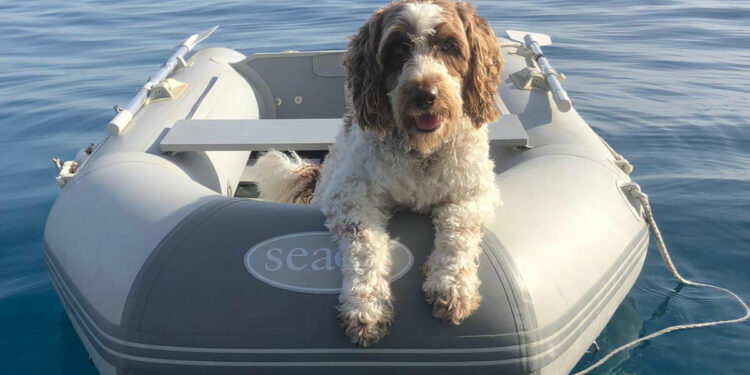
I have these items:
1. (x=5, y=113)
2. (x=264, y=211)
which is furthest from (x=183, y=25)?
(x=264, y=211)

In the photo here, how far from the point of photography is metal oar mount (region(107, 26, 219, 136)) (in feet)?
12.9

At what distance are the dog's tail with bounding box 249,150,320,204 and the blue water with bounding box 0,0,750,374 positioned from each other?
147 centimetres

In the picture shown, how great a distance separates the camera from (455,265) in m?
2.47

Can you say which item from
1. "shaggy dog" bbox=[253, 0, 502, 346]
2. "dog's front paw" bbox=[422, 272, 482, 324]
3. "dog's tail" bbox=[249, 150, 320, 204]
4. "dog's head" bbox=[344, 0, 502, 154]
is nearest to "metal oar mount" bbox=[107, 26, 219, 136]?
"dog's tail" bbox=[249, 150, 320, 204]

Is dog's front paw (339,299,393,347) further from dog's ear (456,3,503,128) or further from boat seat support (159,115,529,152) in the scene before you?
boat seat support (159,115,529,152)

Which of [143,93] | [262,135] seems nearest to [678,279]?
[262,135]

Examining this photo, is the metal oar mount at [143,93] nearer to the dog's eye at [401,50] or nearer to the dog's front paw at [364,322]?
the dog's eye at [401,50]

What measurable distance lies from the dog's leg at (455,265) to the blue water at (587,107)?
1352 millimetres

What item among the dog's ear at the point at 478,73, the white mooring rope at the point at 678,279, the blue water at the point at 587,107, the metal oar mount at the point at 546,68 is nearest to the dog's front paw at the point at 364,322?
the dog's ear at the point at 478,73

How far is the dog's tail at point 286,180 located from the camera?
3973mm

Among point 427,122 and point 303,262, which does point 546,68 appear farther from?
point 303,262

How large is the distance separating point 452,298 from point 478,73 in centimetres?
103

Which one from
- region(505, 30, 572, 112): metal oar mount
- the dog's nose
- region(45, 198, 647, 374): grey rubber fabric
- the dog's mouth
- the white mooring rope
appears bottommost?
the white mooring rope

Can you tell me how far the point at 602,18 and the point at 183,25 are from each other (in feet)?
27.4
